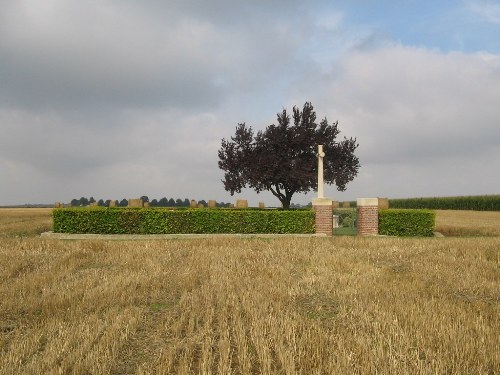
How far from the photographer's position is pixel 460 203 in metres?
54.9

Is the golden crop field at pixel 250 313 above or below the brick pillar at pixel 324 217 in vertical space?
below

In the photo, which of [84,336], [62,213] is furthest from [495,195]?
[84,336]

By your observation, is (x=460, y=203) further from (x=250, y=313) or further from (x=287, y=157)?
(x=250, y=313)

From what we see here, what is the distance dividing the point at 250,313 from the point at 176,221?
16115mm

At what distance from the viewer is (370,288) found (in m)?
8.53

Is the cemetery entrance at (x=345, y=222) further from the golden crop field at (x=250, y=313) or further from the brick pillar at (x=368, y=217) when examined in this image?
the golden crop field at (x=250, y=313)

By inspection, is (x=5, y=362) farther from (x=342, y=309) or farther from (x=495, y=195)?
(x=495, y=195)

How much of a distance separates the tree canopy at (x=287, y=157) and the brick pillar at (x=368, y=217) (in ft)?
33.7

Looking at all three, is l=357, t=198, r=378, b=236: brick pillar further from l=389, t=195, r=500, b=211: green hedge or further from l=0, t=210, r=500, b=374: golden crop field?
l=389, t=195, r=500, b=211: green hedge

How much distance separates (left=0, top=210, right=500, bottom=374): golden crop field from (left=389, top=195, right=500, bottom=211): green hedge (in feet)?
141

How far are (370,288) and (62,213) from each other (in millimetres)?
18192

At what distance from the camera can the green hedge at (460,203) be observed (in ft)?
165

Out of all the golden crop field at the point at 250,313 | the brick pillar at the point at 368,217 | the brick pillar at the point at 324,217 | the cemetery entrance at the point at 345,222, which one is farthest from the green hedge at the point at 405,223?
the golden crop field at the point at 250,313

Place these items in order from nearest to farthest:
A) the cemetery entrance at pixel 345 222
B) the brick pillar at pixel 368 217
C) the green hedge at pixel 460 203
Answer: the brick pillar at pixel 368 217, the cemetery entrance at pixel 345 222, the green hedge at pixel 460 203
